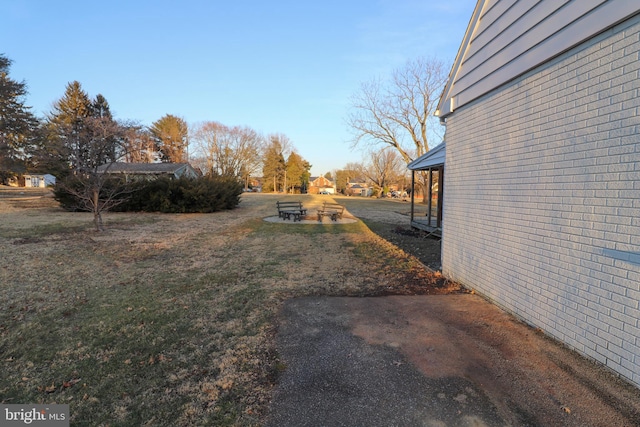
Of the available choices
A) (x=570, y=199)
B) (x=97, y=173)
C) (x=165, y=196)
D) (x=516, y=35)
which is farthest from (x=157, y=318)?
(x=165, y=196)

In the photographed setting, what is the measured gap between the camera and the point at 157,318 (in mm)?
3803

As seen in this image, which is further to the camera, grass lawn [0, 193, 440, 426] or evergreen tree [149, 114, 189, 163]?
evergreen tree [149, 114, 189, 163]

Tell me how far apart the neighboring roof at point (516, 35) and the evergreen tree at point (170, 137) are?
49.5 m

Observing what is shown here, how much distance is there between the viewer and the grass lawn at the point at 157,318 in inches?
91.9

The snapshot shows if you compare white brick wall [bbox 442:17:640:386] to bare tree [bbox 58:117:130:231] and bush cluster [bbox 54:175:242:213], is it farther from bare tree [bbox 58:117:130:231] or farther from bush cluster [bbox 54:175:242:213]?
bush cluster [bbox 54:175:242:213]

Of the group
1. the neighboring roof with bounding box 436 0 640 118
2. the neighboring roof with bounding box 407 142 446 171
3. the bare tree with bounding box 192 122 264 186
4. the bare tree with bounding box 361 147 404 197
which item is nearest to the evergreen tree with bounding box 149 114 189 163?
the bare tree with bounding box 192 122 264 186

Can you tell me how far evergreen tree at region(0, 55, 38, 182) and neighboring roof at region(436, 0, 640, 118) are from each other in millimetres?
35137

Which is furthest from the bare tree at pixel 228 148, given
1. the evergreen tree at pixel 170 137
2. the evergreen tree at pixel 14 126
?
the evergreen tree at pixel 14 126

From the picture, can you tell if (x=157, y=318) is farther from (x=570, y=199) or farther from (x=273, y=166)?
(x=273, y=166)

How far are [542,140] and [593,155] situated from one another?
0.68 m

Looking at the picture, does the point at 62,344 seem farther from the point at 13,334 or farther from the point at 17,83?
the point at 17,83

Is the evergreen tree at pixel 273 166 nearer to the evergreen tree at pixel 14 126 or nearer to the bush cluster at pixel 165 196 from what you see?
the evergreen tree at pixel 14 126

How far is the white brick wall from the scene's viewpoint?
2.47 meters

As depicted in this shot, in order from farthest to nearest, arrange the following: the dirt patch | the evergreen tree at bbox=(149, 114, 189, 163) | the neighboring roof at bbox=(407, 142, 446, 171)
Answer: the evergreen tree at bbox=(149, 114, 189, 163)
the neighboring roof at bbox=(407, 142, 446, 171)
the dirt patch
